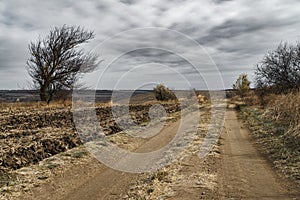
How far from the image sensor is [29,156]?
9867 mm

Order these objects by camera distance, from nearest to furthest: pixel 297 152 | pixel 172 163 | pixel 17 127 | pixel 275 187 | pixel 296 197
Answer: pixel 296 197 < pixel 275 187 < pixel 172 163 < pixel 297 152 < pixel 17 127

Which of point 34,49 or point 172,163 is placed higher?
point 34,49

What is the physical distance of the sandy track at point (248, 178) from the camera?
665cm

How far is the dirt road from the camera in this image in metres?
6.68

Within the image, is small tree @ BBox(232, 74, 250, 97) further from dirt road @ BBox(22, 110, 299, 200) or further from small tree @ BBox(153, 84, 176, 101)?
dirt road @ BBox(22, 110, 299, 200)

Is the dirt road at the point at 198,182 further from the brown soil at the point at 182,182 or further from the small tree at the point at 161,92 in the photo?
the small tree at the point at 161,92

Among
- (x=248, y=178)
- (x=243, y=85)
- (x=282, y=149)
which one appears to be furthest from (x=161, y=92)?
(x=248, y=178)

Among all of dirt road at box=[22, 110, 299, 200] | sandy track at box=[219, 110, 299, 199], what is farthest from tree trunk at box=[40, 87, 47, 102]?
sandy track at box=[219, 110, 299, 199]

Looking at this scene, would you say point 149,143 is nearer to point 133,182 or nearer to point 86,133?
point 86,133

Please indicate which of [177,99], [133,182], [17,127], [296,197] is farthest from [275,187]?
[177,99]

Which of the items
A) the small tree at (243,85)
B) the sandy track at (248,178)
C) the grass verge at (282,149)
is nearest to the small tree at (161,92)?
the small tree at (243,85)

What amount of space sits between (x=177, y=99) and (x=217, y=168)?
5408 cm

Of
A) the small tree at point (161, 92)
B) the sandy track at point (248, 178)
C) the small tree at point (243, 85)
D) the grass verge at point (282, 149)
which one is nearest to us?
the sandy track at point (248, 178)

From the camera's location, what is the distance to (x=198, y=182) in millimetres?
7543
